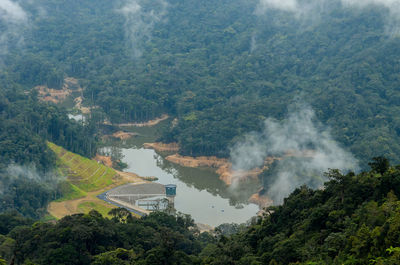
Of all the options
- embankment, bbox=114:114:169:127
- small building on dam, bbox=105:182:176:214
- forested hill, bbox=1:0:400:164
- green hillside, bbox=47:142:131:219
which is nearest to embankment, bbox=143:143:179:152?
forested hill, bbox=1:0:400:164

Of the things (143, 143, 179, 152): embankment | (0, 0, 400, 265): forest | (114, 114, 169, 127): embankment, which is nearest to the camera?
(0, 0, 400, 265): forest

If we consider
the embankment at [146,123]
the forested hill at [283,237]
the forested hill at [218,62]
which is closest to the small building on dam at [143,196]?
the forested hill at [218,62]

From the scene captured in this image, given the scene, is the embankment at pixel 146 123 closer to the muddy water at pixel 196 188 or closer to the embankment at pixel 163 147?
the muddy water at pixel 196 188

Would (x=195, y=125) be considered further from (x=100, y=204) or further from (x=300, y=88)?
(x=100, y=204)

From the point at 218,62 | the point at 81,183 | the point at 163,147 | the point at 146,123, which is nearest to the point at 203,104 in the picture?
the point at 146,123

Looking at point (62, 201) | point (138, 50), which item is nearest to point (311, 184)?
point (62, 201)

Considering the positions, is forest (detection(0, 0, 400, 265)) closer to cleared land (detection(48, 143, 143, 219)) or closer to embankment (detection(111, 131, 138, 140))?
cleared land (detection(48, 143, 143, 219))
